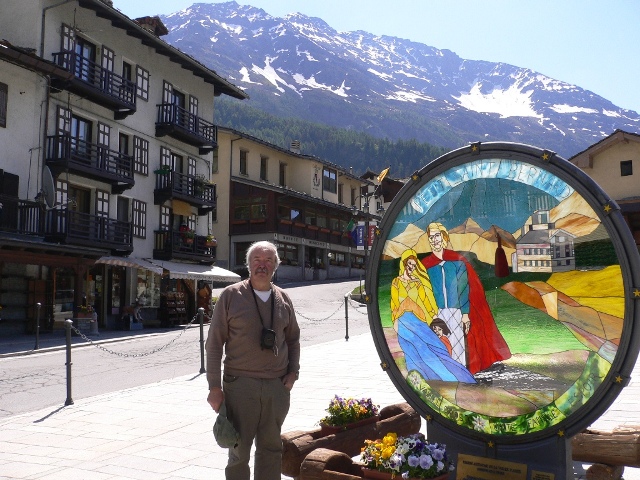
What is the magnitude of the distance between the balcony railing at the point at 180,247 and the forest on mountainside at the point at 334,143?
126 meters

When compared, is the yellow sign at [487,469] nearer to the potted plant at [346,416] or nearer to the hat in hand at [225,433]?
the hat in hand at [225,433]

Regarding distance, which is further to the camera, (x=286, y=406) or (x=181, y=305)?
(x=181, y=305)

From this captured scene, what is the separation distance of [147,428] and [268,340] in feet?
14.2

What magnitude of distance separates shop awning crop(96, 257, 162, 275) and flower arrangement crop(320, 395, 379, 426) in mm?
21640

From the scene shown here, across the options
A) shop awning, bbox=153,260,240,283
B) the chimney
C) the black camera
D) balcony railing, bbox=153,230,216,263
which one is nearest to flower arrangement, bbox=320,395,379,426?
the black camera

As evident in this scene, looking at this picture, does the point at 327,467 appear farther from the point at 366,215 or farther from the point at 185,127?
the point at 366,215

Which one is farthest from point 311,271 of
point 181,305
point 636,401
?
point 636,401

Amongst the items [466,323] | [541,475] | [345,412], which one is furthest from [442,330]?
[345,412]

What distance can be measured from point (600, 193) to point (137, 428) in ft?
20.9

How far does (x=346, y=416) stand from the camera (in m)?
6.03

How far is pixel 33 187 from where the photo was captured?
23.5 meters

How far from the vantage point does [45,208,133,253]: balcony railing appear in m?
23.6

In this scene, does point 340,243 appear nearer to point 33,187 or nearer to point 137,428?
point 33,187

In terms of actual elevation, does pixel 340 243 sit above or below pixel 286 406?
above
